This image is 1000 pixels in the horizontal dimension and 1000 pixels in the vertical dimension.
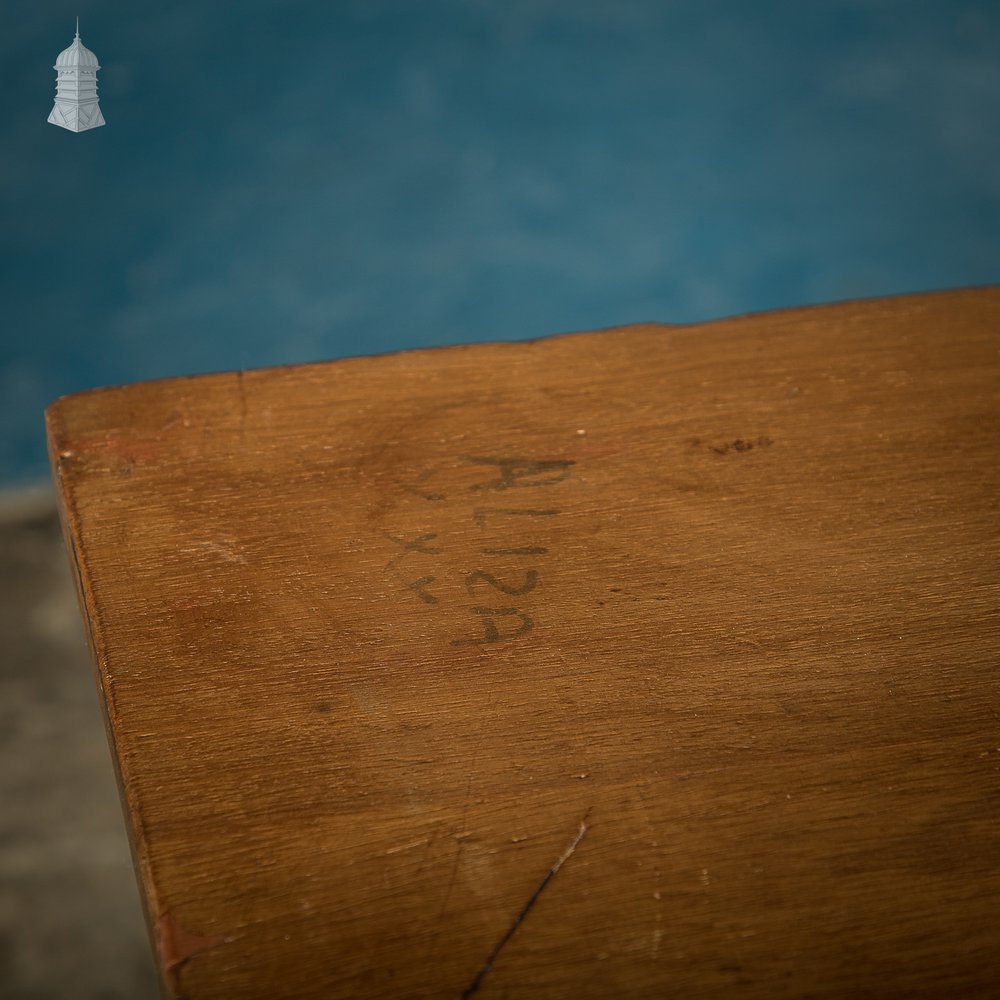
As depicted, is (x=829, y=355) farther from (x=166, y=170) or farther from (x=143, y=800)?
(x=166, y=170)

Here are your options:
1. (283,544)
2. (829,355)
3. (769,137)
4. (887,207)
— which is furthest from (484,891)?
(887,207)

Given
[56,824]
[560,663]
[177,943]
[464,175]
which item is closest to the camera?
[177,943]

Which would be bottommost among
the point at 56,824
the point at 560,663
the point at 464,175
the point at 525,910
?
the point at 525,910

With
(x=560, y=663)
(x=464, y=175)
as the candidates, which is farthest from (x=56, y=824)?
(x=464, y=175)

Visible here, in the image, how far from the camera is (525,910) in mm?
427

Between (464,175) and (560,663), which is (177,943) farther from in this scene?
(464,175)

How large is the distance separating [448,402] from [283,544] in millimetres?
173

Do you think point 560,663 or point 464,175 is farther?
point 464,175

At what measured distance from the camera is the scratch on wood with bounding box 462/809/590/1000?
0.41 m

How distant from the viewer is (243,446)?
0.68 meters

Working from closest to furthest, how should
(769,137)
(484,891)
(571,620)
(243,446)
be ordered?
1. (484,891)
2. (571,620)
3. (243,446)
4. (769,137)

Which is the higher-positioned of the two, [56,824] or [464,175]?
[464,175]

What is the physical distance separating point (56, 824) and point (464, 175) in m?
1.25

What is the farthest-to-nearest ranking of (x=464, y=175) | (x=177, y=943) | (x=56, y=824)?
(x=464, y=175)
(x=56, y=824)
(x=177, y=943)
